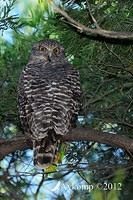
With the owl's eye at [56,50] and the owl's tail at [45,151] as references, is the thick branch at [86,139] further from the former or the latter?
the owl's eye at [56,50]

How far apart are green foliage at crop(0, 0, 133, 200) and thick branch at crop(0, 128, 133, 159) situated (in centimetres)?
12

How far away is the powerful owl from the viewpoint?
3.64 meters

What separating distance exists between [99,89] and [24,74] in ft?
2.19

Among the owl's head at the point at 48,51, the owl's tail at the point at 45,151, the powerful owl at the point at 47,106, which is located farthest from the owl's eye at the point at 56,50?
the owl's tail at the point at 45,151

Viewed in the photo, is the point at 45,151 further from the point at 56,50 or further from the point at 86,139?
the point at 56,50

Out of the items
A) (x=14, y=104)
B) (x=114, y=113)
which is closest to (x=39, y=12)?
(x=14, y=104)

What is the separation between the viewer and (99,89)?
3.98 m

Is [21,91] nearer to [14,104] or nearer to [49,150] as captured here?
[14,104]

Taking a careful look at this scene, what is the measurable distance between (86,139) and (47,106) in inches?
18.5

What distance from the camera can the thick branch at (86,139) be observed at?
3.32 meters

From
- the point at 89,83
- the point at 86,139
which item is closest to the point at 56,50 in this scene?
the point at 89,83

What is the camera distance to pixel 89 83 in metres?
4.26

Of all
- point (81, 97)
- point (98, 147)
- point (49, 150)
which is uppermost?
point (81, 97)

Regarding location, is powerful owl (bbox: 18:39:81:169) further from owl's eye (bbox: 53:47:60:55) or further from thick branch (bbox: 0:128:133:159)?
owl's eye (bbox: 53:47:60:55)
